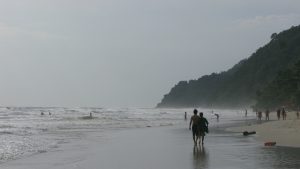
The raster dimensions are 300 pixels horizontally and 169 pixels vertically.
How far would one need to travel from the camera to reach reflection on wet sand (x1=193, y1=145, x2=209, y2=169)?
1524cm

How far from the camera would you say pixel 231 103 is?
599 ft

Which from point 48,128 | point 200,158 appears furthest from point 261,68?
point 200,158

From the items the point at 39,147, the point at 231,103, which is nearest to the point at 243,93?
the point at 231,103

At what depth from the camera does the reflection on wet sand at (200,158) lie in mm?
15241

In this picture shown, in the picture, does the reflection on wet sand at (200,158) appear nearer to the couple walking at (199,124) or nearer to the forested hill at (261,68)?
the couple walking at (199,124)

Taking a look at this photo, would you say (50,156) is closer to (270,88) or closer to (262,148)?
(262,148)

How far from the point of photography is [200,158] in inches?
681

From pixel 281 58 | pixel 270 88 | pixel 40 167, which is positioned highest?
pixel 281 58

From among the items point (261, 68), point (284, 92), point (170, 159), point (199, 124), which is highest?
point (261, 68)

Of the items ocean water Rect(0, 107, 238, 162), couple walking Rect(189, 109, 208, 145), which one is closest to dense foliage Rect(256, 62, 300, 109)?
ocean water Rect(0, 107, 238, 162)

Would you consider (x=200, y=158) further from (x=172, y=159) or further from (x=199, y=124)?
(x=199, y=124)

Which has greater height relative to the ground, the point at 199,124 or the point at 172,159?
the point at 199,124

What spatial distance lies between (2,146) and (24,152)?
3.36 metres

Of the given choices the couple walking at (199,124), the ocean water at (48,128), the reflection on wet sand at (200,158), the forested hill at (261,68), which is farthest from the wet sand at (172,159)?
the forested hill at (261,68)
